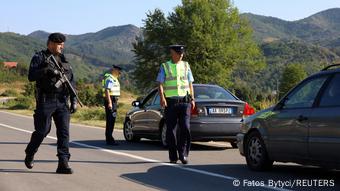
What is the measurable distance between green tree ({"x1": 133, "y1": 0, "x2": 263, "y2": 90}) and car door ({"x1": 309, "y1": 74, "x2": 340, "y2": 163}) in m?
56.4

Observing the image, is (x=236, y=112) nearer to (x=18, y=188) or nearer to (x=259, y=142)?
(x=259, y=142)

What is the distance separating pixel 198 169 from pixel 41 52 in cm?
281

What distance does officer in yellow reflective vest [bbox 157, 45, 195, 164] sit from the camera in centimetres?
928

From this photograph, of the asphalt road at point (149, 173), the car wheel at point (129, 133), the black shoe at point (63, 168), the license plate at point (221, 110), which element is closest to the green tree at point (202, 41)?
the car wheel at point (129, 133)

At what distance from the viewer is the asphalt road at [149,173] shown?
7.16 m

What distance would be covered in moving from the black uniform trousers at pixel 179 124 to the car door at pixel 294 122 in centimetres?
156

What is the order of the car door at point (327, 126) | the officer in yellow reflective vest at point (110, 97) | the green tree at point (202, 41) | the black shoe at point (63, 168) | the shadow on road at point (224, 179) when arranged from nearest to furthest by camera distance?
the car door at point (327, 126) < the shadow on road at point (224, 179) < the black shoe at point (63, 168) < the officer in yellow reflective vest at point (110, 97) < the green tree at point (202, 41)

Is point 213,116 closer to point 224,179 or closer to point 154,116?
point 154,116

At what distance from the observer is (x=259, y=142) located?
843 centimetres

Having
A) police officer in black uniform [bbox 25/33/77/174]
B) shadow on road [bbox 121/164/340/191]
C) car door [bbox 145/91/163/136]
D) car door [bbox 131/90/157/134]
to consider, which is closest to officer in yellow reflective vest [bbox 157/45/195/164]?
shadow on road [bbox 121/164/340/191]

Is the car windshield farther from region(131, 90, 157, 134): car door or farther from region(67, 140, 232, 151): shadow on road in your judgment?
region(131, 90, 157, 134): car door

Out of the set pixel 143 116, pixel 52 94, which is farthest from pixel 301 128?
pixel 143 116

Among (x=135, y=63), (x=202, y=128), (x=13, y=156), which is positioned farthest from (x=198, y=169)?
(x=135, y=63)

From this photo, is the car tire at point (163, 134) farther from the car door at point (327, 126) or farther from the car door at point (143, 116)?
the car door at point (327, 126)
